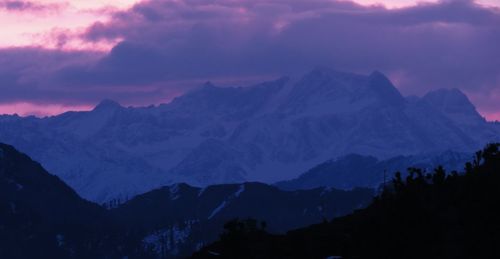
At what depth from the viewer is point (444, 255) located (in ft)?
547

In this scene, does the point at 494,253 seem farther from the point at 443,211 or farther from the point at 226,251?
the point at 226,251

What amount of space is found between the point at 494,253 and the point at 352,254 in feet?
86.3

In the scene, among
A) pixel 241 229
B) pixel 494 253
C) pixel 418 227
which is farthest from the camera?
pixel 241 229

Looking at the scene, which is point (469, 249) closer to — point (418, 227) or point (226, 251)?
point (418, 227)

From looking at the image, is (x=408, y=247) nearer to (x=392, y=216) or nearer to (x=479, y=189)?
(x=392, y=216)

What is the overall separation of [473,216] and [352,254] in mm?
17823

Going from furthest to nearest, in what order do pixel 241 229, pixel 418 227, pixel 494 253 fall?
1. pixel 241 229
2. pixel 418 227
3. pixel 494 253

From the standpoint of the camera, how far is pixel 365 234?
7170 inches

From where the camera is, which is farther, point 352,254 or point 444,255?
point 352,254

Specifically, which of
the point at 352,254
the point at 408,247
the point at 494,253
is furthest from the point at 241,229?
the point at 494,253

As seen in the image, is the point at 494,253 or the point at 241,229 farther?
the point at 241,229

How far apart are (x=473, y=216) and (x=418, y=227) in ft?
33.8

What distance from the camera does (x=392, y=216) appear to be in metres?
178

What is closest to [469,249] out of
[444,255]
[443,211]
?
[444,255]
